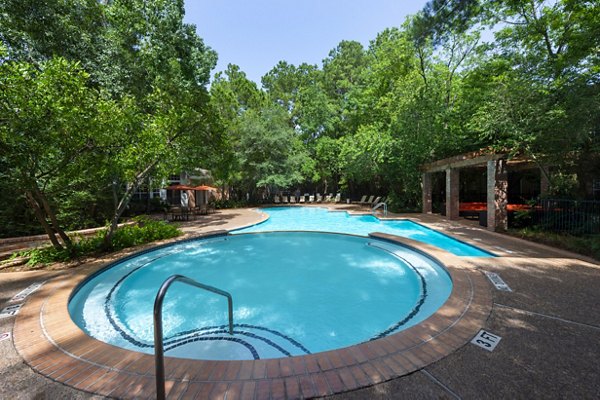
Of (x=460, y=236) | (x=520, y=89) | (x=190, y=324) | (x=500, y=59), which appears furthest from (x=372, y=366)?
(x=500, y=59)

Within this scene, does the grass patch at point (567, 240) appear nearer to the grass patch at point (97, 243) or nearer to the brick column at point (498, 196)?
the brick column at point (498, 196)

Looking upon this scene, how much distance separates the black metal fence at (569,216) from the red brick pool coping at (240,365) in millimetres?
6810

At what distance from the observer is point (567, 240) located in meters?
6.88

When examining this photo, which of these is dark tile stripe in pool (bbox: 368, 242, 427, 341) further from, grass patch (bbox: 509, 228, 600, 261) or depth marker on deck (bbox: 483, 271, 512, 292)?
grass patch (bbox: 509, 228, 600, 261)

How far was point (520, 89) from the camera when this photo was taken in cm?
786

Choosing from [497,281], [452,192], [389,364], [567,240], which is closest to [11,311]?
[389,364]

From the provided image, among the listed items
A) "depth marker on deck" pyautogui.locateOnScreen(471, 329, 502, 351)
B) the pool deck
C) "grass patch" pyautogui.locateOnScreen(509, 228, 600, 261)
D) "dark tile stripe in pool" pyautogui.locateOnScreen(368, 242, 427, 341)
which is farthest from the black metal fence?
"depth marker on deck" pyautogui.locateOnScreen(471, 329, 502, 351)

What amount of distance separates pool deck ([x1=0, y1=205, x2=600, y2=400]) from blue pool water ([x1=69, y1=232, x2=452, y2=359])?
39.9 inches

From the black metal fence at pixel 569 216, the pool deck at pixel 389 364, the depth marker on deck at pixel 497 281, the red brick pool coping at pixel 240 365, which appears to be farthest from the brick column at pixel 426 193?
the red brick pool coping at pixel 240 365

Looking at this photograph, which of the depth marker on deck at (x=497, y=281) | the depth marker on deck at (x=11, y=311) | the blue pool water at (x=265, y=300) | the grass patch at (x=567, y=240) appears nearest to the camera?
the depth marker on deck at (x=11, y=311)

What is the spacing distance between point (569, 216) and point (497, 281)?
5.72m

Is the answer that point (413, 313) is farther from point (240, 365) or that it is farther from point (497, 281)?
point (240, 365)

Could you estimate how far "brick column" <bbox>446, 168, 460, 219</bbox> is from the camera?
40.0 feet

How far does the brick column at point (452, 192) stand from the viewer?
12203mm
